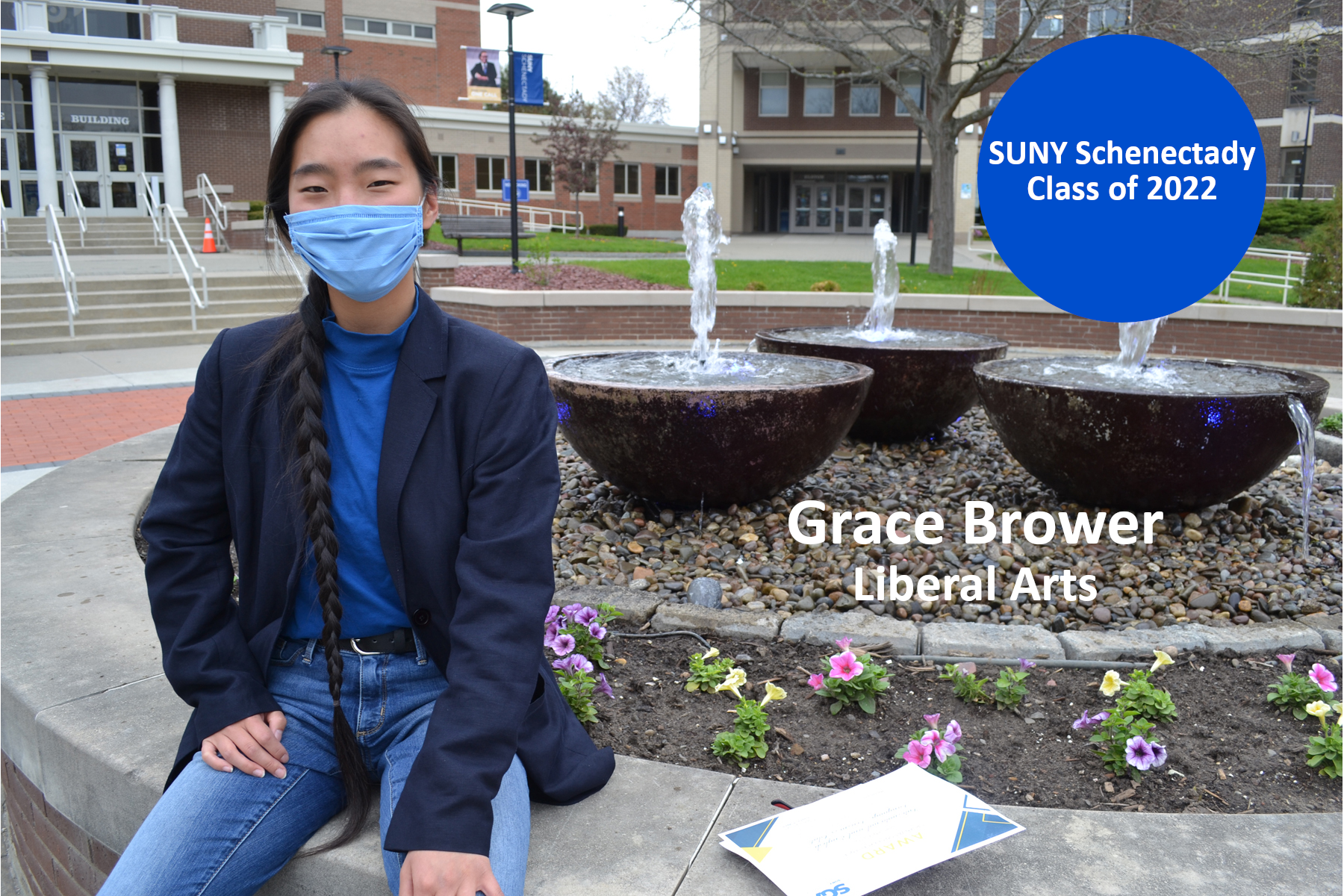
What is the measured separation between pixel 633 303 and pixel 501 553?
A: 12.3m

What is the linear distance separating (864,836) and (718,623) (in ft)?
5.47

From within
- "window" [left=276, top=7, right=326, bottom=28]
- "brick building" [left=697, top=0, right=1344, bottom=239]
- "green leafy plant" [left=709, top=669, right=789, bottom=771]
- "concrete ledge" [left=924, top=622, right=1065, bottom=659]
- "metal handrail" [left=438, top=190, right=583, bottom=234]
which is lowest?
"concrete ledge" [left=924, top=622, right=1065, bottom=659]

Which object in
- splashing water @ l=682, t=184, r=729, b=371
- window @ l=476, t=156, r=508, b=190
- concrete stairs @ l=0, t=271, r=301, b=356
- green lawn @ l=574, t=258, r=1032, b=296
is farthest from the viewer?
window @ l=476, t=156, r=508, b=190

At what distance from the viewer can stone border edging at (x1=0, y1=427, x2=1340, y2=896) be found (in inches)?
83.0

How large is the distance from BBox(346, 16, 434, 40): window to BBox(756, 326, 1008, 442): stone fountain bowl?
41.7 meters

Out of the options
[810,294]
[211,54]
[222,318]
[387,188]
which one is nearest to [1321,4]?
[810,294]

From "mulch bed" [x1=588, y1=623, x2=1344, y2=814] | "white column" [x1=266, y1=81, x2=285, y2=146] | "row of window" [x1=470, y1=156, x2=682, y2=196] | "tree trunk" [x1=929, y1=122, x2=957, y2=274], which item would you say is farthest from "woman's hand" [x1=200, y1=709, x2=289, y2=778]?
"row of window" [x1=470, y1=156, x2=682, y2=196]

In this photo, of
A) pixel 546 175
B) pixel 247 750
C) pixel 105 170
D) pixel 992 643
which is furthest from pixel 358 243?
pixel 546 175

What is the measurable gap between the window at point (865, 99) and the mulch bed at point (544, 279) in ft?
100

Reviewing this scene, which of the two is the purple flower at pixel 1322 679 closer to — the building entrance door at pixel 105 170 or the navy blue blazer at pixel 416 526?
the navy blue blazer at pixel 416 526

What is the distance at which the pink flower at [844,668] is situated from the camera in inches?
120

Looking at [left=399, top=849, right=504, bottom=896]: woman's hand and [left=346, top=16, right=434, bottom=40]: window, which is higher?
A: [left=346, top=16, right=434, bottom=40]: window

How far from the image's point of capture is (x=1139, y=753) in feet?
8.79

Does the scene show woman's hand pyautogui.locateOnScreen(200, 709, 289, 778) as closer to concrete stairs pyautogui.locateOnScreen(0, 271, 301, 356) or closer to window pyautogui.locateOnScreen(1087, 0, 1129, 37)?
concrete stairs pyautogui.locateOnScreen(0, 271, 301, 356)
